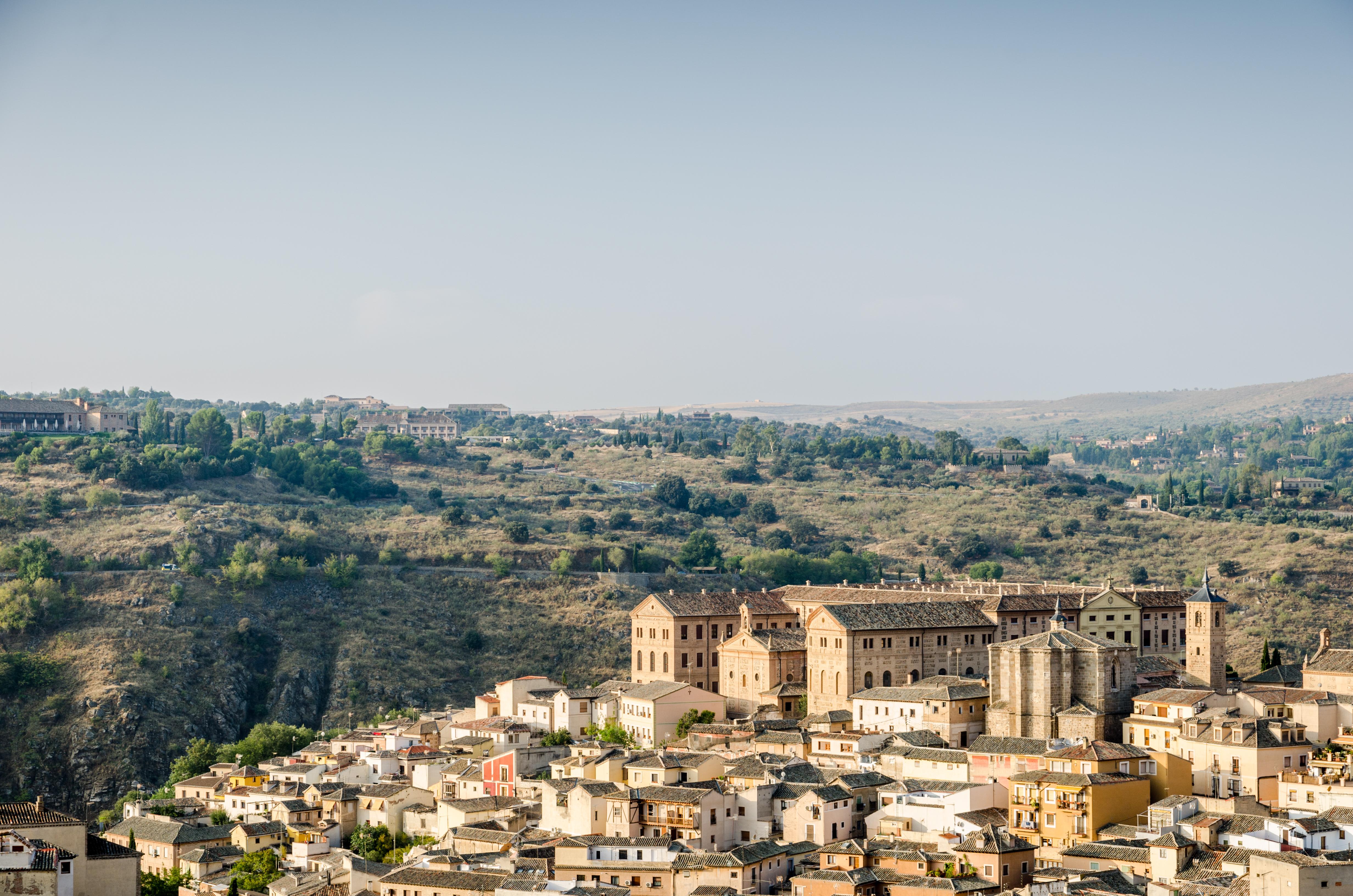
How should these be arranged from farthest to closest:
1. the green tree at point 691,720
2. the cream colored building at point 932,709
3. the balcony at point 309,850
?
the green tree at point 691,720 < the cream colored building at point 932,709 < the balcony at point 309,850

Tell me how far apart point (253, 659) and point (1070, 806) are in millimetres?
46675

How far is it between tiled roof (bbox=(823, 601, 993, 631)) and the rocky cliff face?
82.7ft

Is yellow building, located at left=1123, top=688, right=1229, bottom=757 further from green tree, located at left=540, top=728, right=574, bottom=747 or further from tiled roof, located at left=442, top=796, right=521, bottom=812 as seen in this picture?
green tree, located at left=540, top=728, right=574, bottom=747

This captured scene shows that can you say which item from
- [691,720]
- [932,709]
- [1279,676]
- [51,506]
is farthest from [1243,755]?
[51,506]

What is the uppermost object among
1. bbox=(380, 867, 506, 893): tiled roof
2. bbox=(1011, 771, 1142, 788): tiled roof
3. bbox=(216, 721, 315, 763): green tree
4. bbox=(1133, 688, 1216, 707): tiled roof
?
bbox=(1133, 688, 1216, 707): tiled roof

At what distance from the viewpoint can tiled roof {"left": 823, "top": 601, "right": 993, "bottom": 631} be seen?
52000mm

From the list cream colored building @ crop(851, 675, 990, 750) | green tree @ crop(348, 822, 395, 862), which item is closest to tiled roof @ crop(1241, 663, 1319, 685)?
cream colored building @ crop(851, 675, 990, 750)

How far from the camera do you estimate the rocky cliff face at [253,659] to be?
215ft

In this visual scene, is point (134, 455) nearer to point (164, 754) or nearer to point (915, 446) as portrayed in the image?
point (164, 754)

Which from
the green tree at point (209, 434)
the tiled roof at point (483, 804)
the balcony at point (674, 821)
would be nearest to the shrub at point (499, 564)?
the green tree at point (209, 434)

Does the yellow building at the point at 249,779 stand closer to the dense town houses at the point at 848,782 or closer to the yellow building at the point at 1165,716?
the dense town houses at the point at 848,782

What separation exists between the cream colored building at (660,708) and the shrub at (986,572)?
36214 millimetres

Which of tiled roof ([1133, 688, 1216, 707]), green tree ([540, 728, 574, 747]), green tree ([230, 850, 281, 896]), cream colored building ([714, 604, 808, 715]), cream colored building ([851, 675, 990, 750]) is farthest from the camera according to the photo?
cream colored building ([714, 604, 808, 715])

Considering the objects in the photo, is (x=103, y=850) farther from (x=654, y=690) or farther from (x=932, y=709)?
(x=932, y=709)
